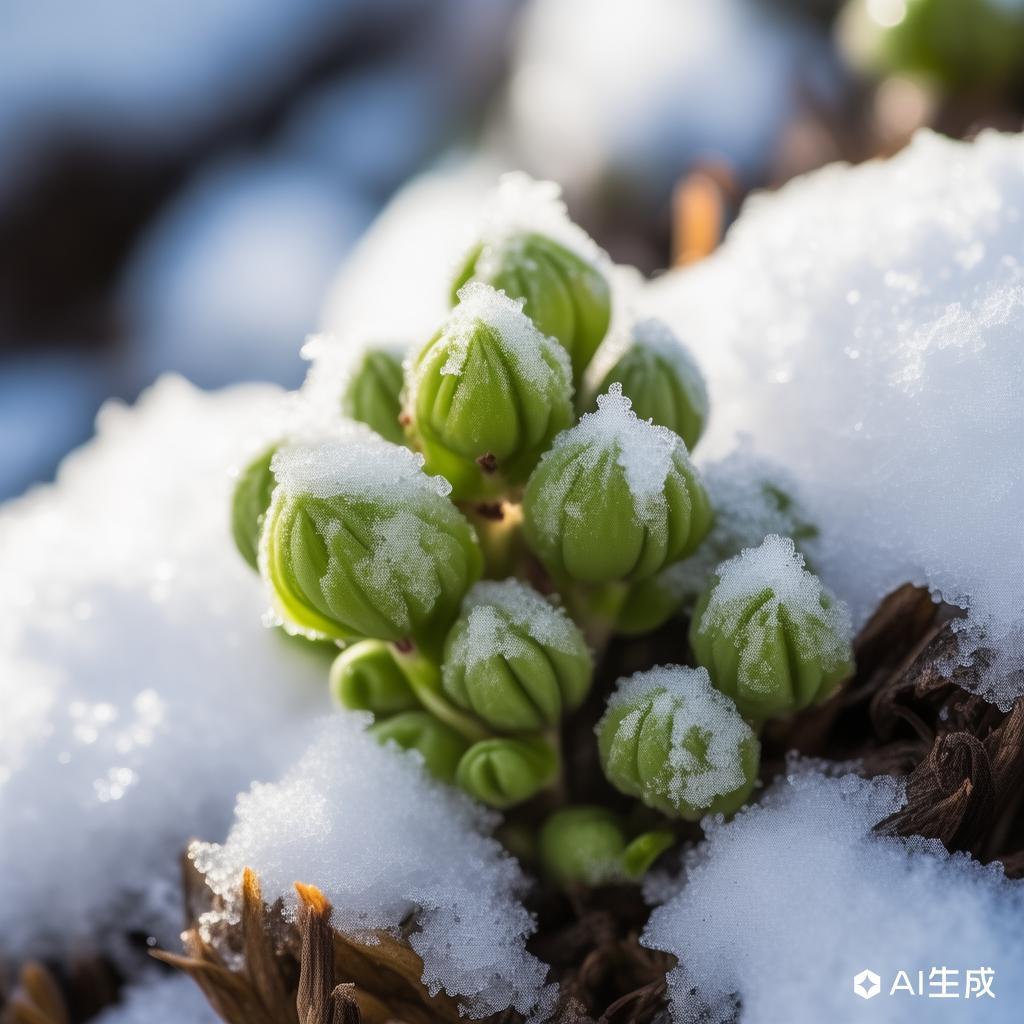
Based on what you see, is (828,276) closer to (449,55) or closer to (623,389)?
(623,389)

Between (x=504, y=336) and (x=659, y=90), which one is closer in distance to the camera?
(x=504, y=336)

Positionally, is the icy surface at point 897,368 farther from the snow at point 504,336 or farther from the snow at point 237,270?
the snow at point 237,270

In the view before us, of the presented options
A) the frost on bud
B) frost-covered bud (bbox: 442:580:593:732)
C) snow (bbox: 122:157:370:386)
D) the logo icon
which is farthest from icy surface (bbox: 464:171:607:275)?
snow (bbox: 122:157:370:386)

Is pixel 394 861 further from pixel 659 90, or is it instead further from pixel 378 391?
pixel 659 90

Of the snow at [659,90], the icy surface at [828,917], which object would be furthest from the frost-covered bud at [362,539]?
the snow at [659,90]

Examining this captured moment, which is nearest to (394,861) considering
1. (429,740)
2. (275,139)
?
(429,740)

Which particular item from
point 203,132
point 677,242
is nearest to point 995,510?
point 677,242
